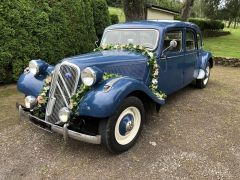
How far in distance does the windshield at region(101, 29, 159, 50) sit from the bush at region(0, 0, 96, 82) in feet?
9.61

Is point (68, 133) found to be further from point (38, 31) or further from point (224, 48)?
point (224, 48)

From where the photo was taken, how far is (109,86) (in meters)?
3.73

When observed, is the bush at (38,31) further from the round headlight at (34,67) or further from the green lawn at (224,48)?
the green lawn at (224,48)

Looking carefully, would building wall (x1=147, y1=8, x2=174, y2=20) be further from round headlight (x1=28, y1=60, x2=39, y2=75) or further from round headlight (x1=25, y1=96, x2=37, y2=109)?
round headlight (x1=25, y1=96, x2=37, y2=109)

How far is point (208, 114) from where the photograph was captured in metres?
5.64

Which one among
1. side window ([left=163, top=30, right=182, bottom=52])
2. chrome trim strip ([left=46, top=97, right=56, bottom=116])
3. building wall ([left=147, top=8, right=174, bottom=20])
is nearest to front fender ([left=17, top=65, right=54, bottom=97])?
chrome trim strip ([left=46, top=97, right=56, bottom=116])

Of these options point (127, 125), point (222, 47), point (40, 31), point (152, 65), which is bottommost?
point (222, 47)

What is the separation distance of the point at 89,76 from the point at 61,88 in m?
0.49

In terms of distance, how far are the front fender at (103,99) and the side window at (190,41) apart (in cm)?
270

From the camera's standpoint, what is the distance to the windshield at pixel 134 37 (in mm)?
5113

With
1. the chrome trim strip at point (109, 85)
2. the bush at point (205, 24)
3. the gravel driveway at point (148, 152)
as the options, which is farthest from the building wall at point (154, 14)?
the chrome trim strip at point (109, 85)

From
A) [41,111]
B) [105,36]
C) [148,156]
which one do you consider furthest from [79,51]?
[148,156]

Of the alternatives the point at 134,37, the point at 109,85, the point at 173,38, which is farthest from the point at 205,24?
the point at 109,85

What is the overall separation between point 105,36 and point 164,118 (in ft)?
6.40
